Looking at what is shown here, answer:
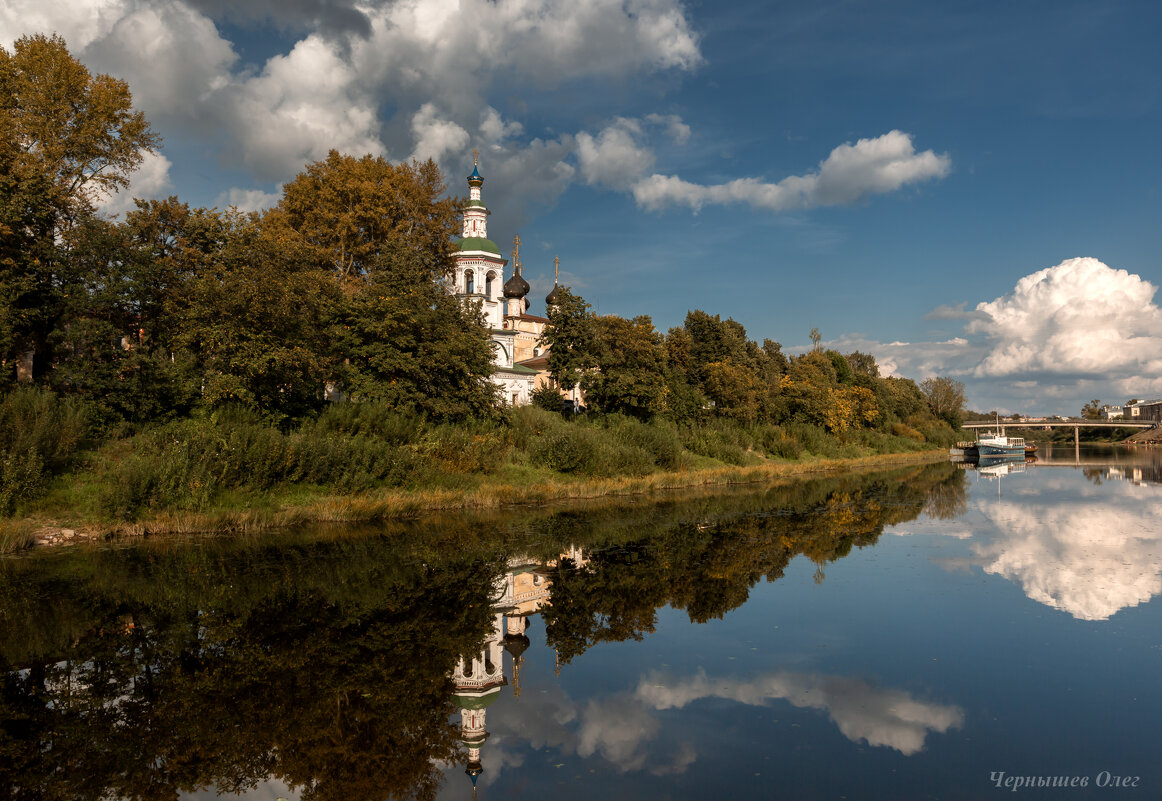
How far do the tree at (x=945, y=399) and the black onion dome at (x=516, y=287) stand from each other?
62672 millimetres

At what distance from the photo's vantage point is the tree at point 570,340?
41.1m

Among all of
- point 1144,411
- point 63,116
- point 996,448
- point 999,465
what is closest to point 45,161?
point 63,116

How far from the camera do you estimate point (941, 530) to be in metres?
23.0

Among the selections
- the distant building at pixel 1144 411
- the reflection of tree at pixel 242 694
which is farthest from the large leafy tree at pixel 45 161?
the distant building at pixel 1144 411

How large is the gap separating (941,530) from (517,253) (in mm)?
55288

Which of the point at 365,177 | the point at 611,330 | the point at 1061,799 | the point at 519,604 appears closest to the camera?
the point at 1061,799

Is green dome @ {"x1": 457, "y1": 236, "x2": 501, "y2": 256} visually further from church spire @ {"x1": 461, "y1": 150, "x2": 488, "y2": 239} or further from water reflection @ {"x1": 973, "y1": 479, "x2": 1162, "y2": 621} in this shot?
water reflection @ {"x1": 973, "y1": 479, "x2": 1162, "y2": 621}

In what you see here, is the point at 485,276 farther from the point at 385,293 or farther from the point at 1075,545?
the point at 1075,545

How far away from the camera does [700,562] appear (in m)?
17.1

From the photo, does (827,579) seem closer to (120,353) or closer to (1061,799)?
(1061,799)

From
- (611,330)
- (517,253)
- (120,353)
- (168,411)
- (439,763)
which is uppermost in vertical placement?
(517,253)

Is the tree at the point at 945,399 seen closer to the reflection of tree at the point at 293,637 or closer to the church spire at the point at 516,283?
the church spire at the point at 516,283

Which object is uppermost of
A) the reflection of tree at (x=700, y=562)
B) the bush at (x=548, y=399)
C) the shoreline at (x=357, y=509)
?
the bush at (x=548, y=399)

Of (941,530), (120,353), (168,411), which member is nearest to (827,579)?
(941,530)
